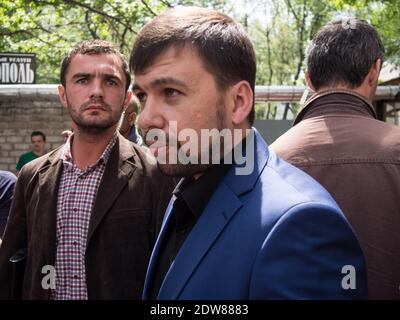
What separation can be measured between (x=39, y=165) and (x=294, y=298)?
1.77m

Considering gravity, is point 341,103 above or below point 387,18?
below

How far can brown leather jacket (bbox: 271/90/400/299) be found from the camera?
1960 mm

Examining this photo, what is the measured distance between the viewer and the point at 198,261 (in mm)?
1364

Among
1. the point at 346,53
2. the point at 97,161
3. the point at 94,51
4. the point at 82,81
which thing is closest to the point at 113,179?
the point at 97,161

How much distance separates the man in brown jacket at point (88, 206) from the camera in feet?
7.72

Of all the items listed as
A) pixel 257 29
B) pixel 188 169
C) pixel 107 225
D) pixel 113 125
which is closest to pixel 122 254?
pixel 107 225

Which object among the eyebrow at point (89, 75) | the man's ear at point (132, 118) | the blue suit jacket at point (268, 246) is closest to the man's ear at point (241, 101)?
the blue suit jacket at point (268, 246)

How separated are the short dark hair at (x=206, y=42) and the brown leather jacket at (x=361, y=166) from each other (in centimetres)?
62

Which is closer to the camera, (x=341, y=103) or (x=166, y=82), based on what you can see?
(x=166, y=82)

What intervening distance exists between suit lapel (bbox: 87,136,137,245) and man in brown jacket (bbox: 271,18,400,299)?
0.69m

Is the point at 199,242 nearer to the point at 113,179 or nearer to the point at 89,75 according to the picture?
the point at 113,179

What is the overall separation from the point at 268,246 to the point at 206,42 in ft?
1.87

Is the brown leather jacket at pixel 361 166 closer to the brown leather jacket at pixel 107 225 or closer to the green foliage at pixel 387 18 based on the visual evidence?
the brown leather jacket at pixel 107 225

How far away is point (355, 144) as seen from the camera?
2066mm
